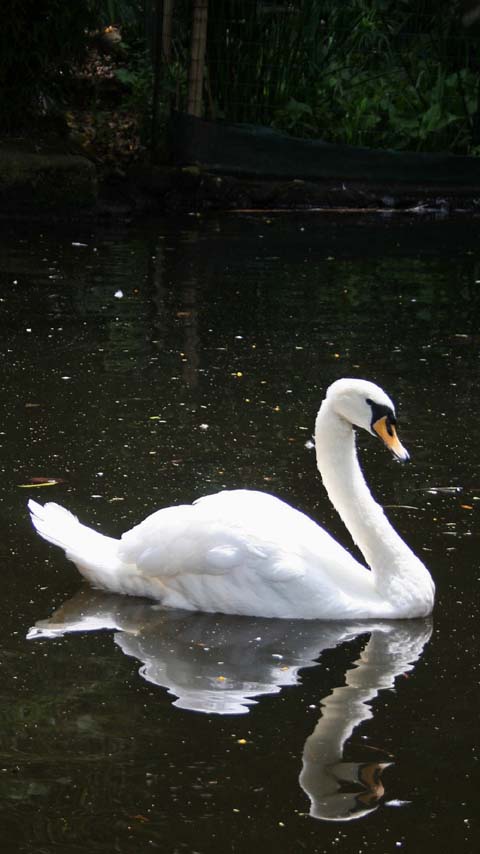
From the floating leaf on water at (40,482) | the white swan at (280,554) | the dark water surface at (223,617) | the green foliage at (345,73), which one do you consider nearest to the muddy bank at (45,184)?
the dark water surface at (223,617)

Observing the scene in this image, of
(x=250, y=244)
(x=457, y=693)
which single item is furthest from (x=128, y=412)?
(x=250, y=244)

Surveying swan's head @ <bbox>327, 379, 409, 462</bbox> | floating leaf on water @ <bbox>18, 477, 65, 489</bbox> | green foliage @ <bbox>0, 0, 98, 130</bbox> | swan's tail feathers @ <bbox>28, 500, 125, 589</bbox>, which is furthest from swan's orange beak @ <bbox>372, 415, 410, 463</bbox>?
green foliage @ <bbox>0, 0, 98, 130</bbox>

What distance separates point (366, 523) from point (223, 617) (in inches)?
23.2

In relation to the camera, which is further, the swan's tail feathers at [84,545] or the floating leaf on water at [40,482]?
the floating leaf on water at [40,482]

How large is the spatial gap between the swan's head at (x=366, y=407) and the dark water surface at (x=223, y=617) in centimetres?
54

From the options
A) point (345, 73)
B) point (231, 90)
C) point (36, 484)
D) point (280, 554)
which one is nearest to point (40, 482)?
point (36, 484)

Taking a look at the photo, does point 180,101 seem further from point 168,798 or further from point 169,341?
point 168,798

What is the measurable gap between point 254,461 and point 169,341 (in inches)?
87.4

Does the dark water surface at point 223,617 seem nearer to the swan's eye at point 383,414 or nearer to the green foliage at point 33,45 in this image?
the swan's eye at point 383,414

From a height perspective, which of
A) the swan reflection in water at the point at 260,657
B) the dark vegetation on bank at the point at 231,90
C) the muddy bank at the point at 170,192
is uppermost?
the dark vegetation on bank at the point at 231,90

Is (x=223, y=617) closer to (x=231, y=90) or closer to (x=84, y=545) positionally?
(x=84, y=545)

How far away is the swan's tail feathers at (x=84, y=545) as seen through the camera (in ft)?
16.7

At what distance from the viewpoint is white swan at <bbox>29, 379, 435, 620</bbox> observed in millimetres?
4875

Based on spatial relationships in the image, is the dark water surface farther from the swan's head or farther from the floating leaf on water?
the swan's head
